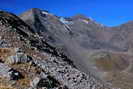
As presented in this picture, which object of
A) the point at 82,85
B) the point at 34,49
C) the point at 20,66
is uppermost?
the point at 34,49

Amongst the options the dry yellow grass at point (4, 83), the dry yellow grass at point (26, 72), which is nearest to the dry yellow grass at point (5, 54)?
the dry yellow grass at point (26, 72)

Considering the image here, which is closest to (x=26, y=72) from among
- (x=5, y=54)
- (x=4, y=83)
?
(x=4, y=83)

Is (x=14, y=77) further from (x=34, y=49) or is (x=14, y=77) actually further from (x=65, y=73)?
(x=34, y=49)

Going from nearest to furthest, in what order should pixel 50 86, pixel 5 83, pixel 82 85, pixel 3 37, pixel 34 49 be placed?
pixel 5 83, pixel 50 86, pixel 82 85, pixel 3 37, pixel 34 49

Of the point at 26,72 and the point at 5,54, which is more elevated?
the point at 5,54

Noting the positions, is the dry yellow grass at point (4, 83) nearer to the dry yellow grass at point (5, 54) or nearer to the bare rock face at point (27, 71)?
the bare rock face at point (27, 71)

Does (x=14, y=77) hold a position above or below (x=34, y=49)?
below

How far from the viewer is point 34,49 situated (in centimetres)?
5756

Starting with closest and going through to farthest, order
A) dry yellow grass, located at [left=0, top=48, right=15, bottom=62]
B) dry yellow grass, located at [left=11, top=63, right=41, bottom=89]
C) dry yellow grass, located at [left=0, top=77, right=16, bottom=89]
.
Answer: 1. dry yellow grass, located at [left=0, top=77, right=16, bottom=89]
2. dry yellow grass, located at [left=11, top=63, right=41, bottom=89]
3. dry yellow grass, located at [left=0, top=48, right=15, bottom=62]

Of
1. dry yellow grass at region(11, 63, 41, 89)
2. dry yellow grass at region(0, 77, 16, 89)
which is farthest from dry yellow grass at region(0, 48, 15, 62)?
dry yellow grass at region(0, 77, 16, 89)

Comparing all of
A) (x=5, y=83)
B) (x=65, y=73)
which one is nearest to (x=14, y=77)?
(x=5, y=83)

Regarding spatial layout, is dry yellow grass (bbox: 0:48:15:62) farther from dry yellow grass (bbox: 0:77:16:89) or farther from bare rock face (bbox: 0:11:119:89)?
dry yellow grass (bbox: 0:77:16:89)

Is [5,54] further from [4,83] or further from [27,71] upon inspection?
[4,83]

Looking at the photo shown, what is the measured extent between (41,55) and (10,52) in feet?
43.8
